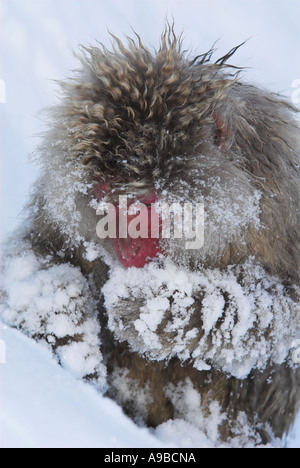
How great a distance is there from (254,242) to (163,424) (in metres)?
0.63

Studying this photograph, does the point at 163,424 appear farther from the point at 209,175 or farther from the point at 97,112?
the point at 97,112

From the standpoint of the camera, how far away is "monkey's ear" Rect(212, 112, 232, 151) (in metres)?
1.10

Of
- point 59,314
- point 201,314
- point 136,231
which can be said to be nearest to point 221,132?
point 136,231

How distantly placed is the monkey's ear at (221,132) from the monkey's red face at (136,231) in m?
0.24

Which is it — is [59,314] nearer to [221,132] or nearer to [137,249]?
[137,249]

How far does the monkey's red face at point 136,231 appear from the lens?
41.5 inches

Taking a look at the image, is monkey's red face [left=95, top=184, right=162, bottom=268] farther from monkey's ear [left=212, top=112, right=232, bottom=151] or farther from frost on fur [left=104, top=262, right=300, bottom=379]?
monkey's ear [left=212, top=112, right=232, bottom=151]

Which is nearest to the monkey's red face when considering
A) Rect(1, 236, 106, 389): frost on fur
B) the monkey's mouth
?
the monkey's mouth

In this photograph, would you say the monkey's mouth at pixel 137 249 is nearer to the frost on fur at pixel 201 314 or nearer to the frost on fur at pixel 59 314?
the frost on fur at pixel 201 314

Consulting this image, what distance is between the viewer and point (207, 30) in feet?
5.81

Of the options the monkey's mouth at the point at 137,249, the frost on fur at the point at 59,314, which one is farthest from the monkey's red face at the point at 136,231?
the frost on fur at the point at 59,314

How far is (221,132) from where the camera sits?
3.61ft

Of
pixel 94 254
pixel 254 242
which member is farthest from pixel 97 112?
pixel 254 242

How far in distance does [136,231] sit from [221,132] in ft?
1.15
